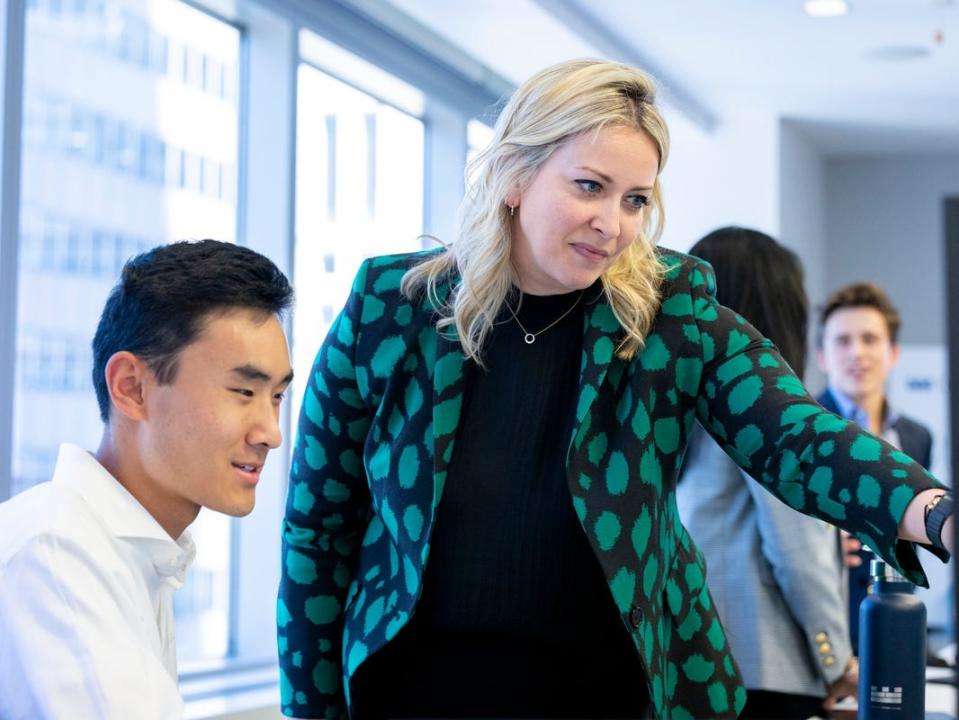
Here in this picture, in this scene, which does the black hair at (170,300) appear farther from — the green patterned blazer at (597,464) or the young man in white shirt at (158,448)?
the green patterned blazer at (597,464)

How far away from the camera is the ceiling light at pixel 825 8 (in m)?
4.84

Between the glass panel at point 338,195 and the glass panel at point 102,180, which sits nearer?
the glass panel at point 102,180

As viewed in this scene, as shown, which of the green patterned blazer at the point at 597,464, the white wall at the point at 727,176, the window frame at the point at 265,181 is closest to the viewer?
the green patterned blazer at the point at 597,464

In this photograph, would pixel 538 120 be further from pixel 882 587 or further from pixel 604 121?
pixel 882 587

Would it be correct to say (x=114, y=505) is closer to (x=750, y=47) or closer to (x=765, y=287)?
(x=765, y=287)

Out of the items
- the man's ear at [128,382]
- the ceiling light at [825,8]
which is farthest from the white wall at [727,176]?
the man's ear at [128,382]

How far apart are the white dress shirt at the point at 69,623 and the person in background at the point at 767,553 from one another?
1.17 meters

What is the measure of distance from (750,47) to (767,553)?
3784 mm

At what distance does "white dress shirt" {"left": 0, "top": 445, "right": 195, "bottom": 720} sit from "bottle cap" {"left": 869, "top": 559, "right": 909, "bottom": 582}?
76cm

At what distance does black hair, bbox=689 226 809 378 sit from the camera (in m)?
2.12

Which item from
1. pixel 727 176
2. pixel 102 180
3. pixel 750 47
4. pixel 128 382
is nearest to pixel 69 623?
pixel 128 382

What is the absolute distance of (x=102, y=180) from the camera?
11.1ft

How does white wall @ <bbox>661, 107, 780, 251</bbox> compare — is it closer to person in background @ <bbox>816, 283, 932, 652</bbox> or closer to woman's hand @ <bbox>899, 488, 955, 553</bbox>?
person in background @ <bbox>816, 283, 932, 652</bbox>

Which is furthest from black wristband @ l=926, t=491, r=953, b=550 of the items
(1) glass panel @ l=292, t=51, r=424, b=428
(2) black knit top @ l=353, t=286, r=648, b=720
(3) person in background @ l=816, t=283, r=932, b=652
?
(1) glass panel @ l=292, t=51, r=424, b=428
